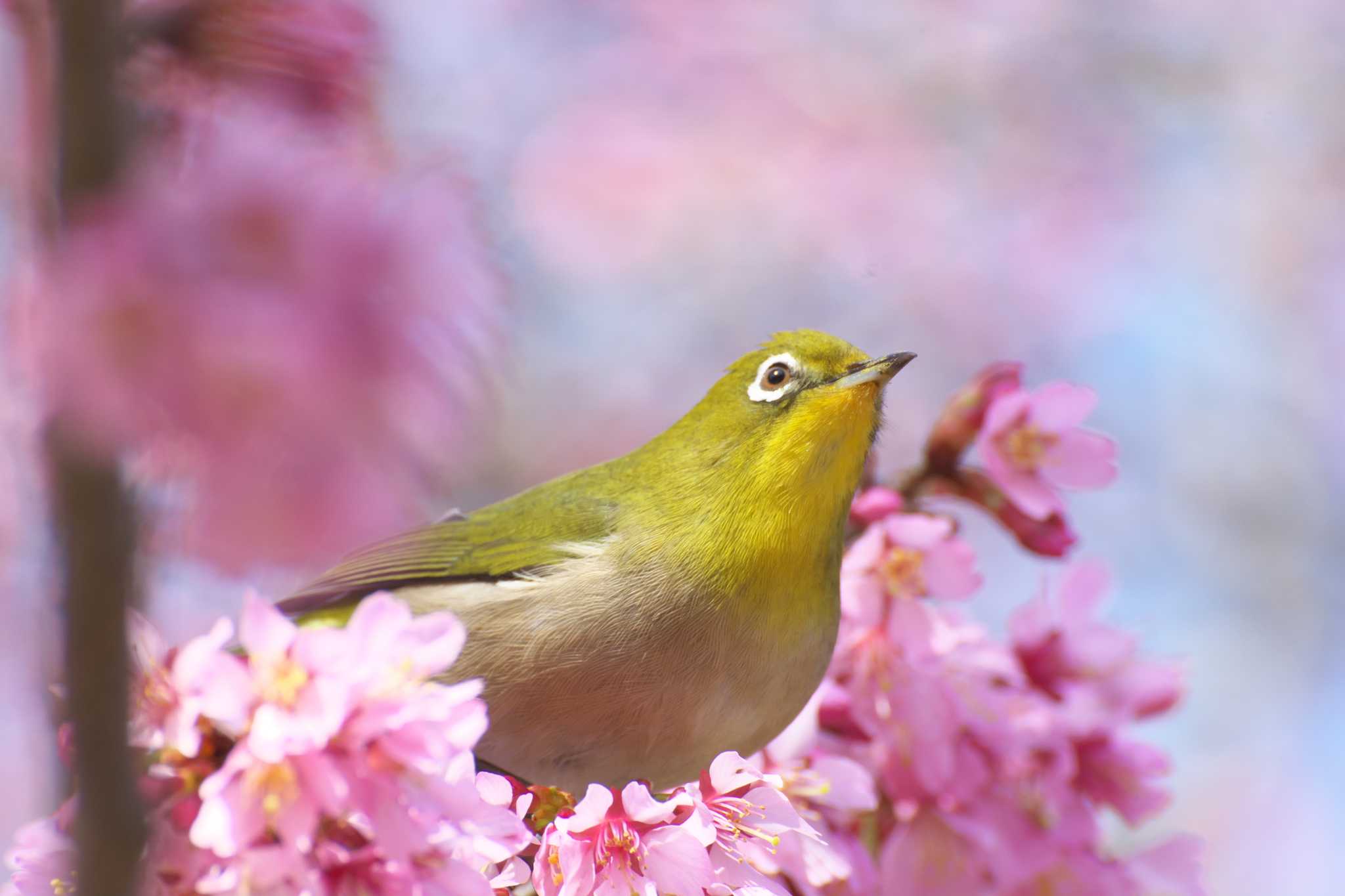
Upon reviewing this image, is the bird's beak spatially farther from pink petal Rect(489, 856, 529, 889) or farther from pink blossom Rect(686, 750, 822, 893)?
pink petal Rect(489, 856, 529, 889)

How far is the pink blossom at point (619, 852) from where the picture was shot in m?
1.85

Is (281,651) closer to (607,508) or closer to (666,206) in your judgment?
(607,508)

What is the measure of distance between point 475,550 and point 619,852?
119 cm

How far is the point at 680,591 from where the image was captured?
2551 mm

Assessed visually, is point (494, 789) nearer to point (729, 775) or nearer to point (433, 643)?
point (433, 643)

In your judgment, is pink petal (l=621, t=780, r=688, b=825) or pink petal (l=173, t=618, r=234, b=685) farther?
pink petal (l=621, t=780, r=688, b=825)

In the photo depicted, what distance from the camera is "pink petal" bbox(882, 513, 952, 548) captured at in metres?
2.64

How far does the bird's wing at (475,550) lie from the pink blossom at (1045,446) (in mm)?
851

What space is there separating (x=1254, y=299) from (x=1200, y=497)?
1482 millimetres

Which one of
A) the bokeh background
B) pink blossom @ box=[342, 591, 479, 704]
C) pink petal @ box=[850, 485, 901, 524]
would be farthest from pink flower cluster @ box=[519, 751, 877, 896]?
the bokeh background

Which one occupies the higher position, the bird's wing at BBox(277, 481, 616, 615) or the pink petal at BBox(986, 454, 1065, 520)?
the pink petal at BBox(986, 454, 1065, 520)

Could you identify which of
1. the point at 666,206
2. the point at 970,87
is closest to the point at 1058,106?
the point at 970,87

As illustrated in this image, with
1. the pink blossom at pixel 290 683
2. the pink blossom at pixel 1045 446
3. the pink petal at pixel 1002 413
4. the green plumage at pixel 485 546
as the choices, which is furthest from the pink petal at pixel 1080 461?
the pink blossom at pixel 290 683

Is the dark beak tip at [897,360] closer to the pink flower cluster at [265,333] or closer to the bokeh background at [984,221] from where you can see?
the pink flower cluster at [265,333]
